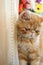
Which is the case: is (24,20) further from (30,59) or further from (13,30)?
(30,59)

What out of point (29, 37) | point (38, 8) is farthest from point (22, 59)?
point (38, 8)

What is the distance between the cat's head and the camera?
1415 mm

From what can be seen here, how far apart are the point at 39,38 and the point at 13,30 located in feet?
1.04

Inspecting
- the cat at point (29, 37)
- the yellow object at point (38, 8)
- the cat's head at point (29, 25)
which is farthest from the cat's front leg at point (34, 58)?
the yellow object at point (38, 8)

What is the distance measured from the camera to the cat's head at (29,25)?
1415mm

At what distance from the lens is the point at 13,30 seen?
5.39 ft

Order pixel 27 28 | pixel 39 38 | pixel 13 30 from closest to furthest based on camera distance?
1. pixel 27 28
2. pixel 39 38
3. pixel 13 30

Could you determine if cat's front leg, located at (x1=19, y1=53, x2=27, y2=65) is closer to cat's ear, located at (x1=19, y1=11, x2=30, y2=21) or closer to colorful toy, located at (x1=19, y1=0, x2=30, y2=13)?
cat's ear, located at (x1=19, y1=11, x2=30, y2=21)

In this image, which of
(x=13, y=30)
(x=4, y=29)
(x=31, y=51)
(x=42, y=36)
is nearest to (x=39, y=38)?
(x=42, y=36)

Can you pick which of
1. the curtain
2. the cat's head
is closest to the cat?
the cat's head

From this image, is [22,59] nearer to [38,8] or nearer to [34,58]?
[34,58]

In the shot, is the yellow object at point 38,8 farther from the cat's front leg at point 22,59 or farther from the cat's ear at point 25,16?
the cat's front leg at point 22,59

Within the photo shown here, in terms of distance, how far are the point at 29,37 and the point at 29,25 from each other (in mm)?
120

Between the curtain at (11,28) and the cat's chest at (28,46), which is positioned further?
the curtain at (11,28)
